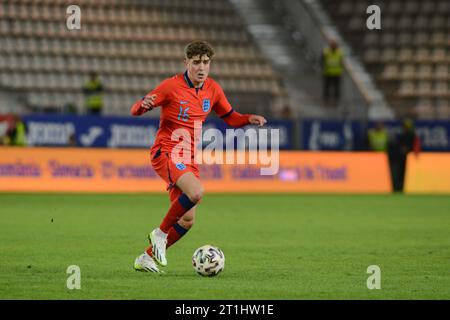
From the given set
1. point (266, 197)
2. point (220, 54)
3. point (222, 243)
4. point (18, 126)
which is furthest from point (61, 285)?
point (220, 54)

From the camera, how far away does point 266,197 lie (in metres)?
23.8

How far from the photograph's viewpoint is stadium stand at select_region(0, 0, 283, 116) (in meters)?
30.0

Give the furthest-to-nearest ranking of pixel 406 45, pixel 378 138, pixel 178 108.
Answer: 1. pixel 406 45
2. pixel 378 138
3. pixel 178 108

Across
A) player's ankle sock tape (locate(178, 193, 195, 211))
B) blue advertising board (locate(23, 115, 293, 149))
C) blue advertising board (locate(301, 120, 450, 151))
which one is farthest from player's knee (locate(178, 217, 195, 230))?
blue advertising board (locate(301, 120, 450, 151))

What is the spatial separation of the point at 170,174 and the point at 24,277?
73.2 inches

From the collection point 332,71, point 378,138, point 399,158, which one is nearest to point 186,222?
point 399,158

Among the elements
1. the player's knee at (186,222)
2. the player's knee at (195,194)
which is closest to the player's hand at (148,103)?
the player's knee at (195,194)

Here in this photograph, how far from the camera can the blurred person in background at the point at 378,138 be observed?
2856 cm

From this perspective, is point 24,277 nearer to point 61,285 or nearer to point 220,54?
point 61,285

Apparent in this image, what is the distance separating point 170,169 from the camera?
1052 centimetres

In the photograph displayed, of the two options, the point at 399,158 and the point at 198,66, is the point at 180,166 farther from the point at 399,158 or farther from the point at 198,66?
the point at 399,158

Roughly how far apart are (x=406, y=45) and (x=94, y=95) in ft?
38.4

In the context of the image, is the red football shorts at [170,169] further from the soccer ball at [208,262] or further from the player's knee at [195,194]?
the soccer ball at [208,262]

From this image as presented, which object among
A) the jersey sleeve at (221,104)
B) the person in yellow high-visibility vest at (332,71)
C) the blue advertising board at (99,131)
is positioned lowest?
the jersey sleeve at (221,104)
